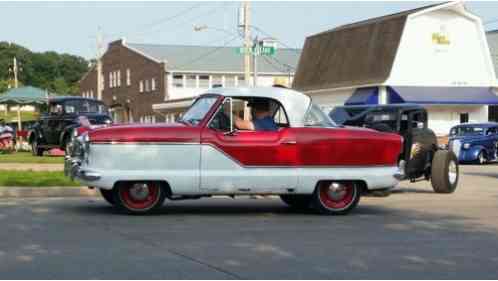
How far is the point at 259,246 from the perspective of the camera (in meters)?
9.41

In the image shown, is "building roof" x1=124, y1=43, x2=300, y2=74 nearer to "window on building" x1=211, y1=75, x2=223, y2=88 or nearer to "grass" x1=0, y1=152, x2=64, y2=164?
"window on building" x1=211, y1=75, x2=223, y2=88

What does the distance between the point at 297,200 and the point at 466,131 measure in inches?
859

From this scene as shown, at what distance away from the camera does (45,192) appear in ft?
50.8

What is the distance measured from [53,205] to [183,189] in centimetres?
276

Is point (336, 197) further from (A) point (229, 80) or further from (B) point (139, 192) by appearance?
(A) point (229, 80)

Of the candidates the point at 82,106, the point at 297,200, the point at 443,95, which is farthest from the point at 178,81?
the point at 297,200

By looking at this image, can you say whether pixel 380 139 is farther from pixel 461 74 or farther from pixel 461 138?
pixel 461 74

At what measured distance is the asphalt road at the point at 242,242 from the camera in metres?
7.93

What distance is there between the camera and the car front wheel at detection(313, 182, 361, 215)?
12.6 m

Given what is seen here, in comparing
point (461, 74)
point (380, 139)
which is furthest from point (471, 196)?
point (461, 74)

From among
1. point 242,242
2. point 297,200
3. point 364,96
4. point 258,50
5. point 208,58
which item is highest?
point 208,58

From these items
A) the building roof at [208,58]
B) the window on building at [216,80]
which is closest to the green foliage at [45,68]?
the building roof at [208,58]

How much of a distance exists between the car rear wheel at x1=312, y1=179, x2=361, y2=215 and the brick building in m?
41.9

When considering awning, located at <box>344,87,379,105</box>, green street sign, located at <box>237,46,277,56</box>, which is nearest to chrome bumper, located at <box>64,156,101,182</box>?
green street sign, located at <box>237,46,277,56</box>
